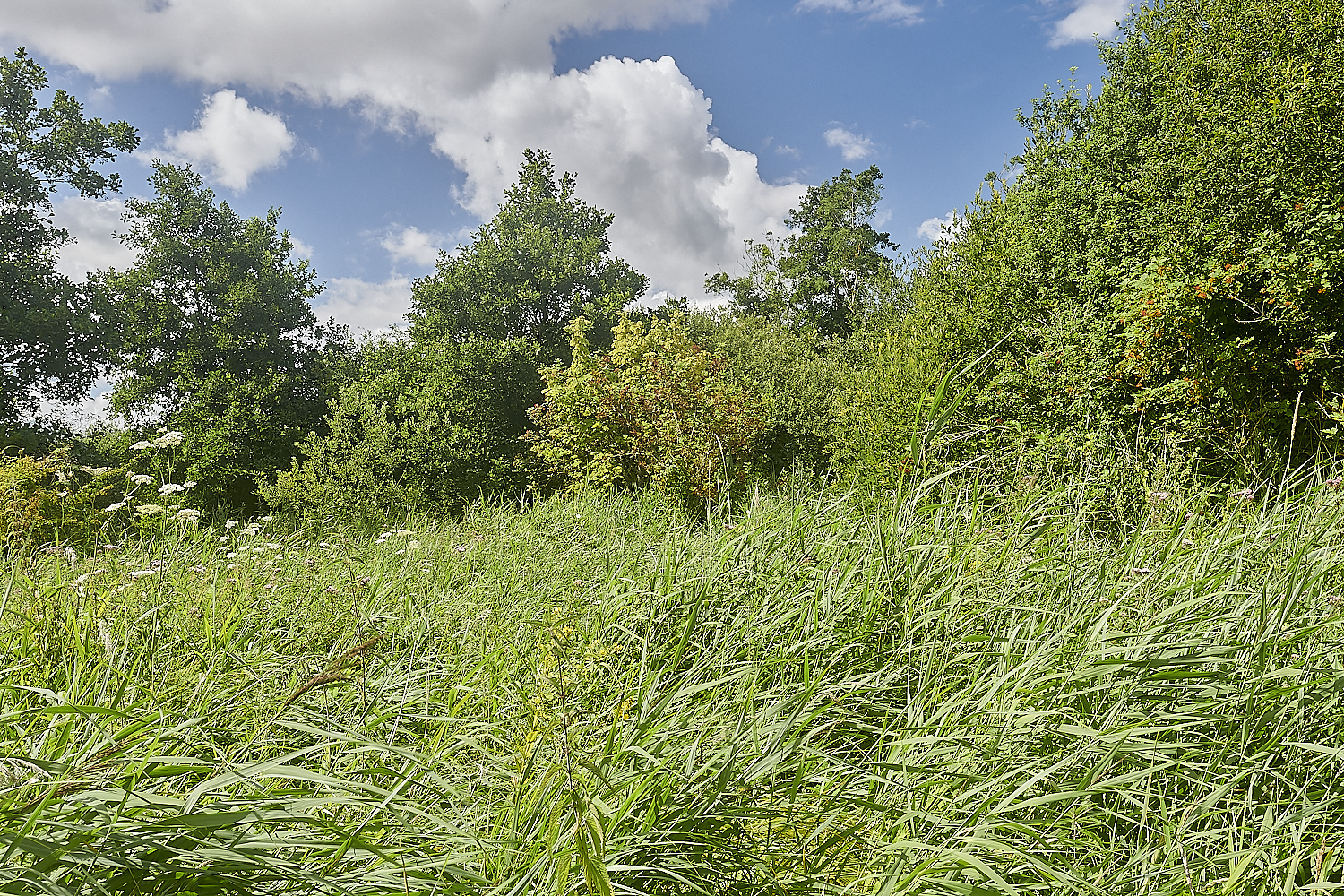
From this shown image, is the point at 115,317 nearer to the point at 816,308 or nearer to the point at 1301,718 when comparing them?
the point at 1301,718

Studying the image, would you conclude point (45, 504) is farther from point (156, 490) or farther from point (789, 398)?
point (789, 398)

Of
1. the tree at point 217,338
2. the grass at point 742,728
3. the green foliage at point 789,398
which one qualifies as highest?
the tree at point 217,338

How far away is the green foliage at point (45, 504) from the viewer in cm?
614

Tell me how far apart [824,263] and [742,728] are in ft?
89.6

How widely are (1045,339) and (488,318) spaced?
11.2m

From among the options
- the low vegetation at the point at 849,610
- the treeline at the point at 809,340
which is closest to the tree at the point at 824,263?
the treeline at the point at 809,340

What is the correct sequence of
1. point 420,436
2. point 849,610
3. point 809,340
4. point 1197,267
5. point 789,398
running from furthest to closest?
point 809,340, point 789,398, point 420,436, point 1197,267, point 849,610

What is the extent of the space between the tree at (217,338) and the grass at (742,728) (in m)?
11.0

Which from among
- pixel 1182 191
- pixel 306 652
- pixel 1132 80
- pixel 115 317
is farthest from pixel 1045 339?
pixel 115 317

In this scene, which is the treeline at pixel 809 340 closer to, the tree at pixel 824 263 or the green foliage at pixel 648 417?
the green foliage at pixel 648 417

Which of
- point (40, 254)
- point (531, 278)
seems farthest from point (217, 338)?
point (531, 278)

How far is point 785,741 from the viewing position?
2.07 m

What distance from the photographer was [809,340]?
16750mm

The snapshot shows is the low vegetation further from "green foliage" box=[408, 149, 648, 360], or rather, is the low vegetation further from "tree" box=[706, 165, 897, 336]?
"tree" box=[706, 165, 897, 336]
